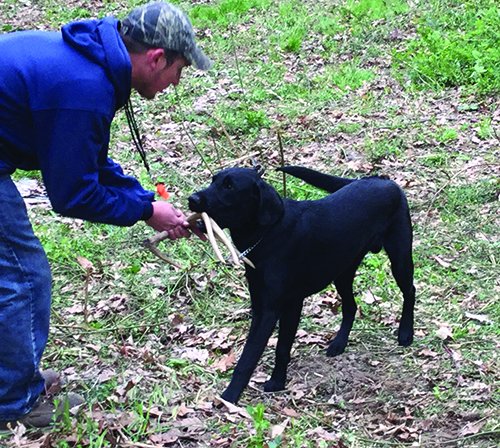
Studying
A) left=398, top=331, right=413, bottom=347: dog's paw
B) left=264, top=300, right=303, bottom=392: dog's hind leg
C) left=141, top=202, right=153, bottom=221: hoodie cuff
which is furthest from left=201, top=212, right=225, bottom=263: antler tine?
left=398, top=331, right=413, bottom=347: dog's paw

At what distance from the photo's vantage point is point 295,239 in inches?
155

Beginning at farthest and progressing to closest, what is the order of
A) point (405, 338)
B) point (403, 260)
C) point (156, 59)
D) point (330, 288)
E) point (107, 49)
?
point (330, 288) < point (405, 338) < point (403, 260) < point (156, 59) < point (107, 49)

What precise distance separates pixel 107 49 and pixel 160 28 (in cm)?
27

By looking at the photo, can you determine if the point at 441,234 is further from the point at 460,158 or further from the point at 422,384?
the point at 422,384

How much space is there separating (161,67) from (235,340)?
2.27m

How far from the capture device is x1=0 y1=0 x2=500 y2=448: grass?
12.4ft

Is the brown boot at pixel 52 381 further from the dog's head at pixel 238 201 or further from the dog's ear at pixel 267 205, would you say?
the dog's ear at pixel 267 205

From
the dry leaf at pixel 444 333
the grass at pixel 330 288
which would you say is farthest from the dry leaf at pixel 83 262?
the dry leaf at pixel 444 333

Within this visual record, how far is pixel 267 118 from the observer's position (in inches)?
334

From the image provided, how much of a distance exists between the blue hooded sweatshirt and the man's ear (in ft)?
0.50

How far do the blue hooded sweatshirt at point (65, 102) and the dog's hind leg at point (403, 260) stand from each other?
6.97ft

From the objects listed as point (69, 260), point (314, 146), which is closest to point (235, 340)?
point (69, 260)

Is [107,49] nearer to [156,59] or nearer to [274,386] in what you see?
[156,59]

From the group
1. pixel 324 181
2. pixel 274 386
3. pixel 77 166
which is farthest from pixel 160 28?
pixel 274 386
